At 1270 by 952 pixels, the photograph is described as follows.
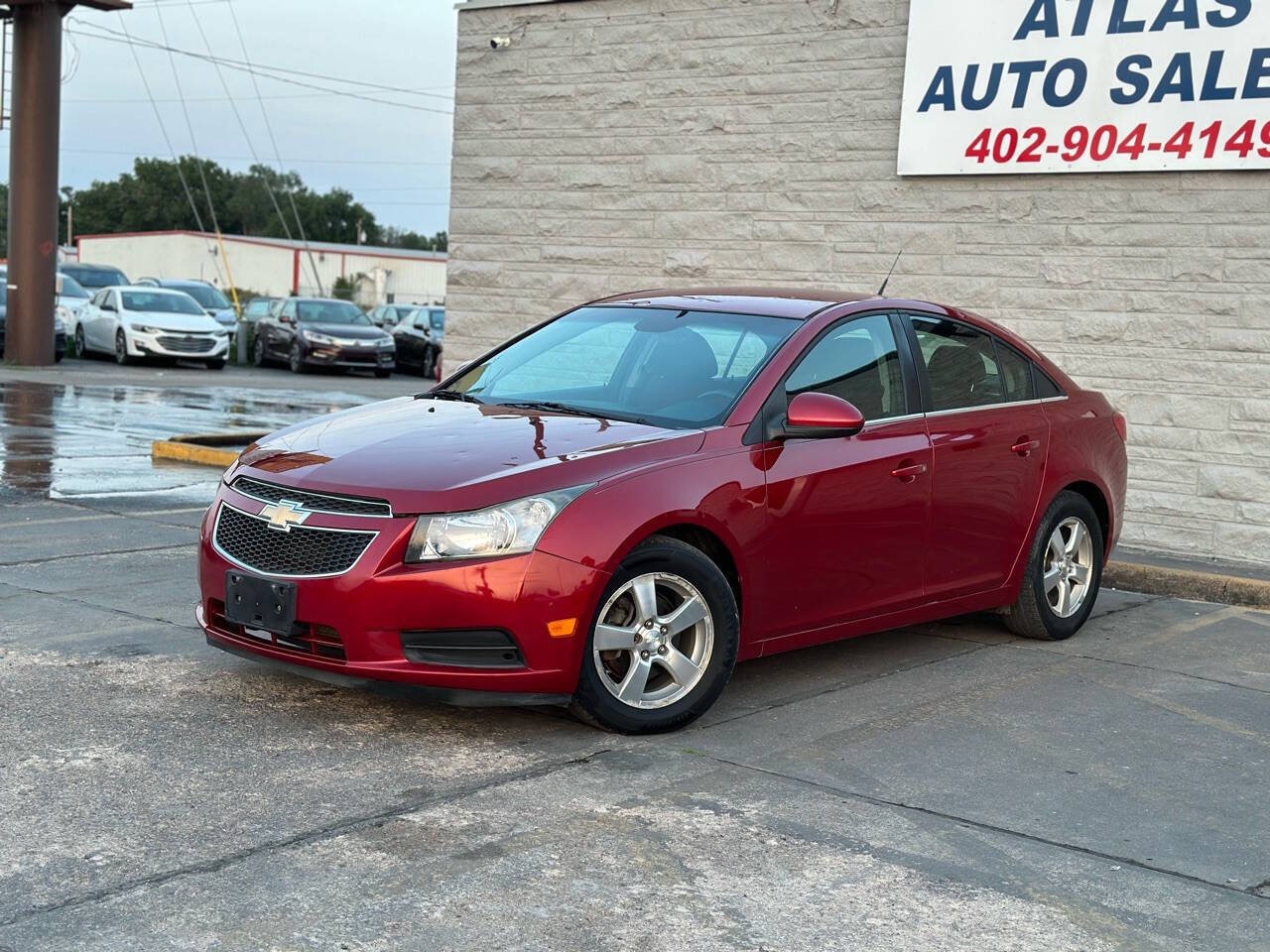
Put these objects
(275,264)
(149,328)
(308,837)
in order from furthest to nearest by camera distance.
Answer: (275,264)
(149,328)
(308,837)

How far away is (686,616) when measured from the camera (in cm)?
542

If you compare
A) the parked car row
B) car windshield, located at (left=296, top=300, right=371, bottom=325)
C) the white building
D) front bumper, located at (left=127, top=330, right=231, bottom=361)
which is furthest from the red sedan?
the white building

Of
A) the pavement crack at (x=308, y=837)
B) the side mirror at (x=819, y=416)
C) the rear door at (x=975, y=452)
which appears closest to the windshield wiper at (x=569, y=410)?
the side mirror at (x=819, y=416)

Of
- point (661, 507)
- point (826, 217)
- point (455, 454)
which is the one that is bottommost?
point (661, 507)

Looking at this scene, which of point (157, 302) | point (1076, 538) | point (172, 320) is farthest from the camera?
point (157, 302)

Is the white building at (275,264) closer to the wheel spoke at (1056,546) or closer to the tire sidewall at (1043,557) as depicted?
the tire sidewall at (1043,557)

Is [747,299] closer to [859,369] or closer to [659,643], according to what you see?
[859,369]

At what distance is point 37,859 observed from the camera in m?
3.93

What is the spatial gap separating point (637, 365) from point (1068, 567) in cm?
258

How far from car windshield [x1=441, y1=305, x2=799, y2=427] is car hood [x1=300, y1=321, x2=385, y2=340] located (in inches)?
964

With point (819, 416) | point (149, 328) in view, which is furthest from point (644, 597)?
point (149, 328)

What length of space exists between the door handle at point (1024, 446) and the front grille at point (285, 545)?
129 inches

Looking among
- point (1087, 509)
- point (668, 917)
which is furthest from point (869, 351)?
point (668, 917)

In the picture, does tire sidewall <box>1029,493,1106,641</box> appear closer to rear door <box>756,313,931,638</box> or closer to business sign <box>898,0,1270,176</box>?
rear door <box>756,313,931,638</box>
